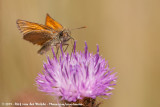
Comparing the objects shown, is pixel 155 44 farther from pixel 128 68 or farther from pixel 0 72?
pixel 0 72

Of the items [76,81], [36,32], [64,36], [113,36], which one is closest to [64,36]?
[64,36]

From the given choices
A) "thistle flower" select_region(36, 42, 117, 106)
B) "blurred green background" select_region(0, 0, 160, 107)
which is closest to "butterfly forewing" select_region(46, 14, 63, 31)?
"thistle flower" select_region(36, 42, 117, 106)

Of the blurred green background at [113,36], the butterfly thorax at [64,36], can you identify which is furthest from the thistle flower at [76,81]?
the blurred green background at [113,36]

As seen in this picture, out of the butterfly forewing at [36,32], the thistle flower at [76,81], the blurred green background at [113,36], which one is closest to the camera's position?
the thistle flower at [76,81]

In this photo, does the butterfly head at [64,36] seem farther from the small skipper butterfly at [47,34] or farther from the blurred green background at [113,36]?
the blurred green background at [113,36]

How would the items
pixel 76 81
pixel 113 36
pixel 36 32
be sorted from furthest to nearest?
pixel 113 36
pixel 36 32
pixel 76 81

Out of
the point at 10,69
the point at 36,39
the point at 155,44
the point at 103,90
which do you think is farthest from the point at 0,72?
the point at 155,44

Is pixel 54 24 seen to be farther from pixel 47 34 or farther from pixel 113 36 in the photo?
pixel 113 36
